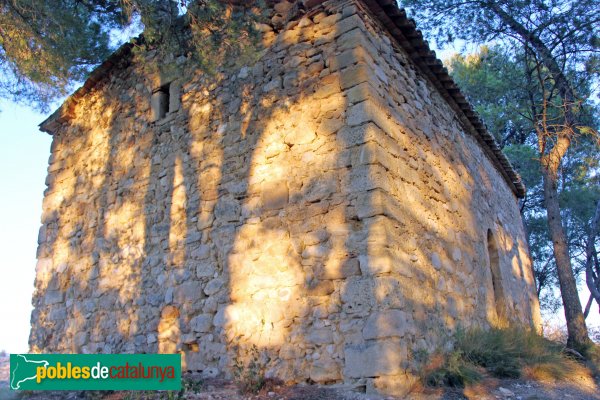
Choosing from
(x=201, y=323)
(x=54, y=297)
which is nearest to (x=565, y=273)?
(x=201, y=323)

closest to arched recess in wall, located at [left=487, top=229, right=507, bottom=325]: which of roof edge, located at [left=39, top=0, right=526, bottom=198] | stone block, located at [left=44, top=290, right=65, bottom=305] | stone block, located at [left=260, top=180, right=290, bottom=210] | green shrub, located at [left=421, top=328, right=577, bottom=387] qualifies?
green shrub, located at [left=421, top=328, right=577, bottom=387]

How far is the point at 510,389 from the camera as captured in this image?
4629 mm

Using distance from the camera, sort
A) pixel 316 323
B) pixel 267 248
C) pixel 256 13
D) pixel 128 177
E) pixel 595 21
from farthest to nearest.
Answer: pixel 595 21, pixel 128 177, pixel 256 13, pixel 267 248, pixel 316 323

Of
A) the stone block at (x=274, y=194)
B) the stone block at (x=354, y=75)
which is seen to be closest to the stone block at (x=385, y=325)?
the stone block at (x=274, y=194)

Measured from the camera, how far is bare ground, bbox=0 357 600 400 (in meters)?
4.18

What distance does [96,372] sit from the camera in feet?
17.1

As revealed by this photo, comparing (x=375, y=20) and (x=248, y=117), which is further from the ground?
(x=375, y=20)

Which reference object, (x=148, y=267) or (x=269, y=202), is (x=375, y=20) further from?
(x=148, y=267)

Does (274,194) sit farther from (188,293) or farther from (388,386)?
(388,386)

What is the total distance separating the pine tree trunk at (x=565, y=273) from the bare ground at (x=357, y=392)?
7.63 feet

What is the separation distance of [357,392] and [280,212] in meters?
1.79

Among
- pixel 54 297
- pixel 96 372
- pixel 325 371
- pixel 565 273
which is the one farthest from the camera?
pixel 565 273

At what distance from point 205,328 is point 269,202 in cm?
142

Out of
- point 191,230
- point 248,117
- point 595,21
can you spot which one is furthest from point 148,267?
point 595,21
